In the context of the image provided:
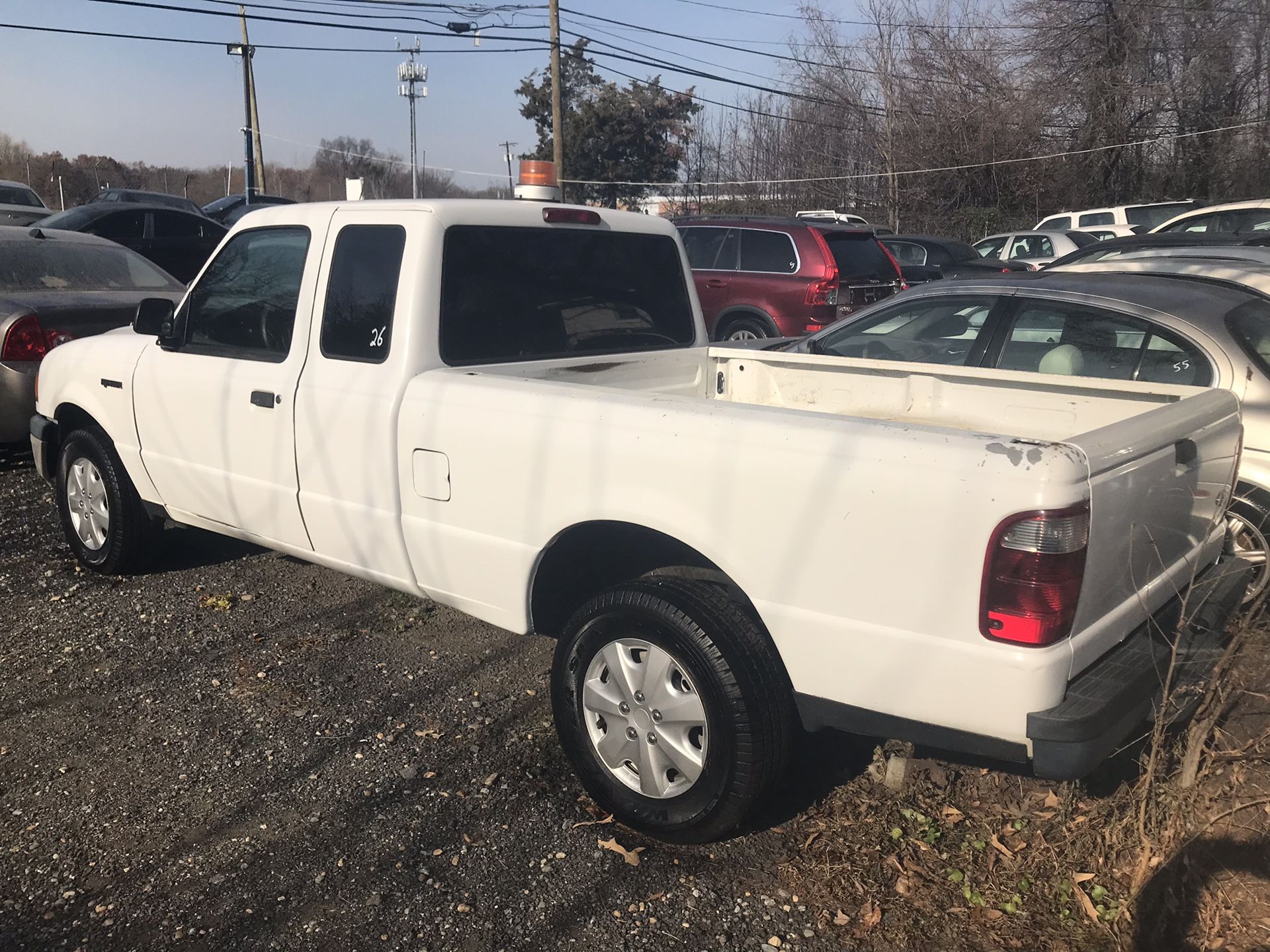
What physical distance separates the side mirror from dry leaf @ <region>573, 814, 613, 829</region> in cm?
297

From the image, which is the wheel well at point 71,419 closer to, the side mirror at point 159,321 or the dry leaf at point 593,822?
the side mirror at point 159,321

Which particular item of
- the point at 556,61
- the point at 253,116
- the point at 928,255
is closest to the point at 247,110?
the point at 253,116

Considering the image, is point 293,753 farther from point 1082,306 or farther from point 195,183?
point 195,183

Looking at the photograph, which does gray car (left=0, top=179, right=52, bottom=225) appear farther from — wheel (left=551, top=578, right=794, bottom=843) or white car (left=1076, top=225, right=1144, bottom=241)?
wheel (left=551, top=578, right=794, bottom=843)

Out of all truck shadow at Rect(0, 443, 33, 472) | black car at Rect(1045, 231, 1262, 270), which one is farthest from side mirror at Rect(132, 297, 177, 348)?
black car at Rect(1045, 231, 1262, 270)

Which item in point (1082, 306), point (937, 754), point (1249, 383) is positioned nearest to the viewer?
point (937, 754)

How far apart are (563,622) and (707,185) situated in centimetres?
3540

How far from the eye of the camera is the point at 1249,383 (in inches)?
174

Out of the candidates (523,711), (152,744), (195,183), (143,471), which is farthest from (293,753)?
(195,183)

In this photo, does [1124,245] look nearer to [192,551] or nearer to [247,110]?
[192,551]

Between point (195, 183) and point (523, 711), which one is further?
point (195, 183)

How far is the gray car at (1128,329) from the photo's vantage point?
4.40 meters

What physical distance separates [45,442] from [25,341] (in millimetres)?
1744

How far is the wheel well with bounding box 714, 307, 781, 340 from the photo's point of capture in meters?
11.8
